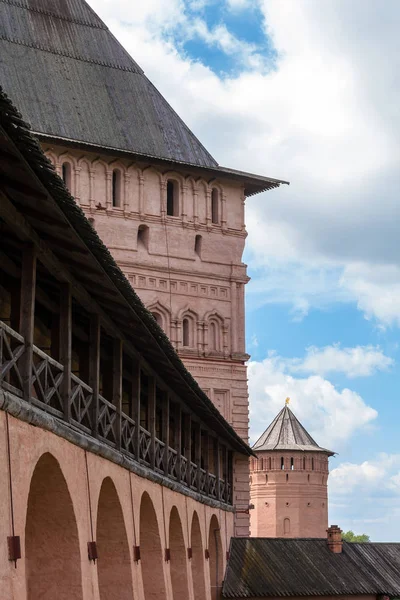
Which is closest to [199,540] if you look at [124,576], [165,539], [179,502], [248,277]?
[179,502]

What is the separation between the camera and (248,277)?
142 ft

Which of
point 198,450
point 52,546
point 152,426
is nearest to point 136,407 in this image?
point 152,426

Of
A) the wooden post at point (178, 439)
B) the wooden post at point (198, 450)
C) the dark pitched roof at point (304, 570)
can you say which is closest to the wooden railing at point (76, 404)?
the wooden post at point (178, 439)

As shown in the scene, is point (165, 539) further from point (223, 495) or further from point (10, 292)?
point (223, 495)

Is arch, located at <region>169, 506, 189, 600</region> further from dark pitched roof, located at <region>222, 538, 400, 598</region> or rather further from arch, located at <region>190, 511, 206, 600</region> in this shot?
dark pitched roof, located at <region>222, 538, 400, 598</region>

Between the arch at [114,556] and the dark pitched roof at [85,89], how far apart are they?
22.4 meters

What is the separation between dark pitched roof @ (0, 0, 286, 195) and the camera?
131 feet

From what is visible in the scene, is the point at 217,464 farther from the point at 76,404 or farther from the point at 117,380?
the point at 76,404

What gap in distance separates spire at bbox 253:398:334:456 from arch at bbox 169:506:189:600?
3831 cm

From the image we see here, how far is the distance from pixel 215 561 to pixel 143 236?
470 inches

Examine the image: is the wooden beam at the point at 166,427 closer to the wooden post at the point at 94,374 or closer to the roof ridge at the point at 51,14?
the wooden post at the point at 94,374

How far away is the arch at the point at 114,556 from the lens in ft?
58.7

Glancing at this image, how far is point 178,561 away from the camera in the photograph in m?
25.9

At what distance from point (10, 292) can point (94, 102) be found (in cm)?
2794
